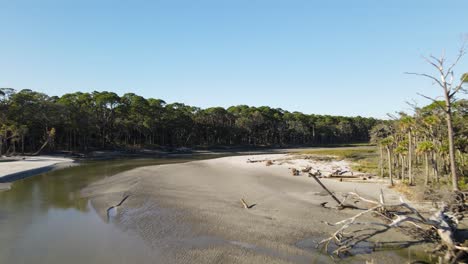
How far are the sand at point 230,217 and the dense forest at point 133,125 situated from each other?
1636 inches

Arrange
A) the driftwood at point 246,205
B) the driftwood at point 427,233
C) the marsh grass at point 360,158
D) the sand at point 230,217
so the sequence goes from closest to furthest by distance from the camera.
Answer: the driftwood at point 427,233 < the sand at point 230,217 < the driftwood at point 246,205 < the marsh grass at point 360,158

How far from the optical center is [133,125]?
79.9m

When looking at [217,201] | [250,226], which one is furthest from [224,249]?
[217,201]

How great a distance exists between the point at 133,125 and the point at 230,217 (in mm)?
68825

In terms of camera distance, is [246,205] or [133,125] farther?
[133,125]

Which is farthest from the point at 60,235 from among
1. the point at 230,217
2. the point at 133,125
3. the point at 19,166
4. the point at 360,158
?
the point at 133,125

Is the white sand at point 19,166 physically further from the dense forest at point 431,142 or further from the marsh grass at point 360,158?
the marsh grass at point 360,158

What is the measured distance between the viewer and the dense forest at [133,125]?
60759mm

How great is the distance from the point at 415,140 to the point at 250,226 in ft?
75.6

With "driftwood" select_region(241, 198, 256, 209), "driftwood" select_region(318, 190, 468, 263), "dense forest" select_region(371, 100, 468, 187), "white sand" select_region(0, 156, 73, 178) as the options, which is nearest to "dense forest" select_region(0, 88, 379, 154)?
"white sand" select_region(0, 156, 73, 178)

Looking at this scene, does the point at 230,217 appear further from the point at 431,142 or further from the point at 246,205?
the point at 431,142

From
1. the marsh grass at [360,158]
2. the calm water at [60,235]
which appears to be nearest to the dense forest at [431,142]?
the marsh grass at [360,158]

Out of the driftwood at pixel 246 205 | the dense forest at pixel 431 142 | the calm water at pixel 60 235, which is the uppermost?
the dense forest at pixel 431 142

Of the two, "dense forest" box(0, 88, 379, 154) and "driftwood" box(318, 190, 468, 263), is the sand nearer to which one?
"driftwood" box(318, 190, 468, 263)
